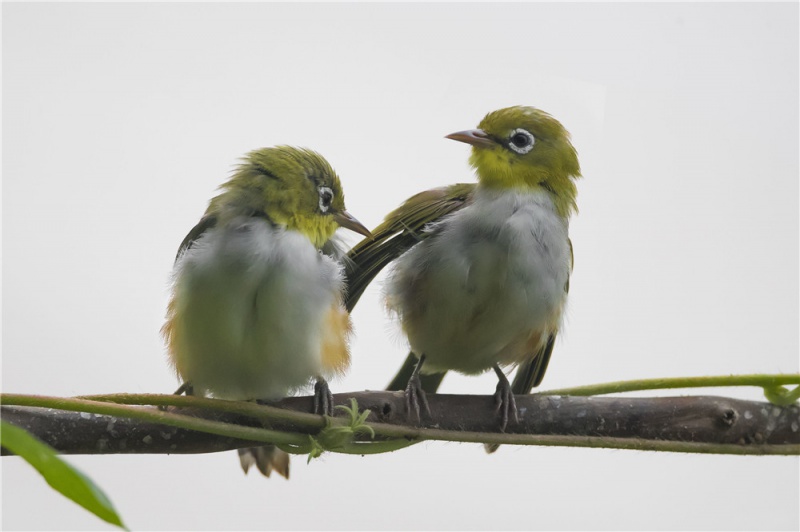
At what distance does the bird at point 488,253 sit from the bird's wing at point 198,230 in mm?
435

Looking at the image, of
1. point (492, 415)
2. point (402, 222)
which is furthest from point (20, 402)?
point (402, 222)

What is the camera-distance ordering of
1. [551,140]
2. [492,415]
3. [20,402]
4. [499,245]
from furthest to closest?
1. [551,140]
2. [499,245]
3. [492,415]
4. [20,402]

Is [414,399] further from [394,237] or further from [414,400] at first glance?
[394,237]

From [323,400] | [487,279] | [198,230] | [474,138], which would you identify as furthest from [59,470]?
[474,138]

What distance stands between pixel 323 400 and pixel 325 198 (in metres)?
0.58


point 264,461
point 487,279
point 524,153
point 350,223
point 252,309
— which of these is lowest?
point 264,461

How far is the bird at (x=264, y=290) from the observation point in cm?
215

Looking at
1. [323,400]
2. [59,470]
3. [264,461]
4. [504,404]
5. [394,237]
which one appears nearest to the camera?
[59,470]

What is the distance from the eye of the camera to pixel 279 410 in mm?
1922

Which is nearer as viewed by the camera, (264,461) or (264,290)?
(264,290)

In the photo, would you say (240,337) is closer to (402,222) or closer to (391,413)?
(391,413)

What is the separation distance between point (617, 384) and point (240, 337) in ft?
3.03

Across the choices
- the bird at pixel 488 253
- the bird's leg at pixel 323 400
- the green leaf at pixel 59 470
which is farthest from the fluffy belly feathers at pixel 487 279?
the green leaf at pixel 59 470

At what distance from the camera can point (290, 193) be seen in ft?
7.52
